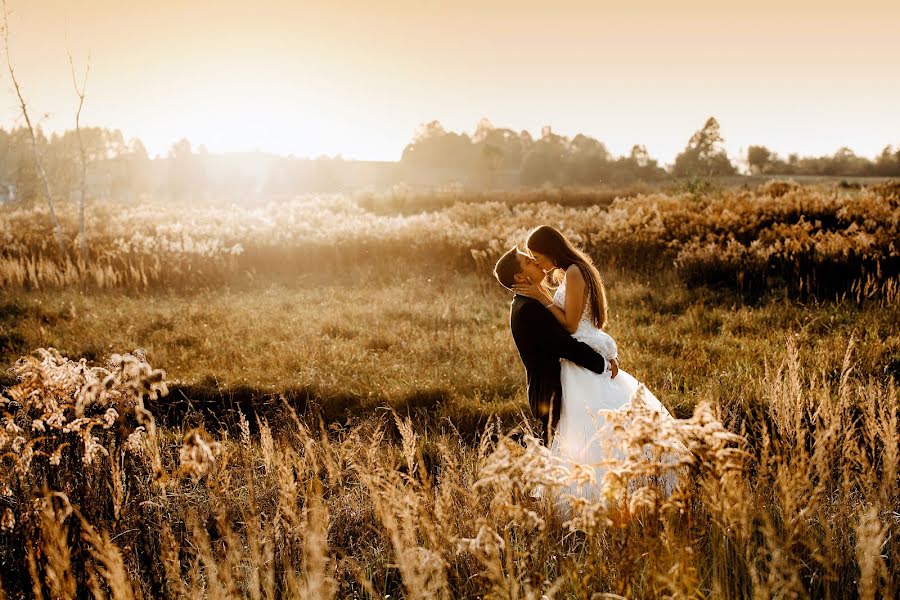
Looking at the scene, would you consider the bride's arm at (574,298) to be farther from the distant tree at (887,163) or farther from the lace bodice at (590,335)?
the distant tree at (887,163)

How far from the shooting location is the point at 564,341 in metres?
4.41

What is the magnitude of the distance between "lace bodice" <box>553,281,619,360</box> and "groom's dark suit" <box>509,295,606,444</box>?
0.35 feet

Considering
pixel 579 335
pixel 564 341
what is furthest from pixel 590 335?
pixel 564 341

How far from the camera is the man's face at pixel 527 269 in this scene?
4.44 metres

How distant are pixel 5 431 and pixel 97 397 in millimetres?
468

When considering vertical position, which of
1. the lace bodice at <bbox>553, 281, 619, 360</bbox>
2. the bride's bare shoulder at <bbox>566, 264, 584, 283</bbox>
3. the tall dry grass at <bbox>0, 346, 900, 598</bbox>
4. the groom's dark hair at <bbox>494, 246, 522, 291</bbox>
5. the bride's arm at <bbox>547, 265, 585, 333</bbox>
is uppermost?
the groom's dark hair at <bbox>494, 246, 522, 291</bbox>

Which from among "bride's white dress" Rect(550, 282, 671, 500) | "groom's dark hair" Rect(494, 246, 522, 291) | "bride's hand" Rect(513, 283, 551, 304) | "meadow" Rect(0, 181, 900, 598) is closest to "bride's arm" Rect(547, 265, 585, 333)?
"bride's white dress" Rect(550, 282, 671, 500)

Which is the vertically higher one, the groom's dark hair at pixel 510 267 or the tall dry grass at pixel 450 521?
the groom's dark hair at pixel 510 267

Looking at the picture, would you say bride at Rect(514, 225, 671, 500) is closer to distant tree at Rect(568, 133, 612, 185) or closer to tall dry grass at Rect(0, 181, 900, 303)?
tall dry grass at Rect(0, 181, 900, 303)

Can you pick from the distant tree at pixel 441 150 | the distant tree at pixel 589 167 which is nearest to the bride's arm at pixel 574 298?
the distant tree at pixel 589 167

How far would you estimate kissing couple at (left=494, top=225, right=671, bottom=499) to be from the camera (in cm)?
438

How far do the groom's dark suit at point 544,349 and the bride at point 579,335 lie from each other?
8 centimetres

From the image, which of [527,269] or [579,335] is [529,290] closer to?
[527,269]

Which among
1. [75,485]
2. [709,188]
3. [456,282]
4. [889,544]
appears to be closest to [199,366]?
[75,485]
